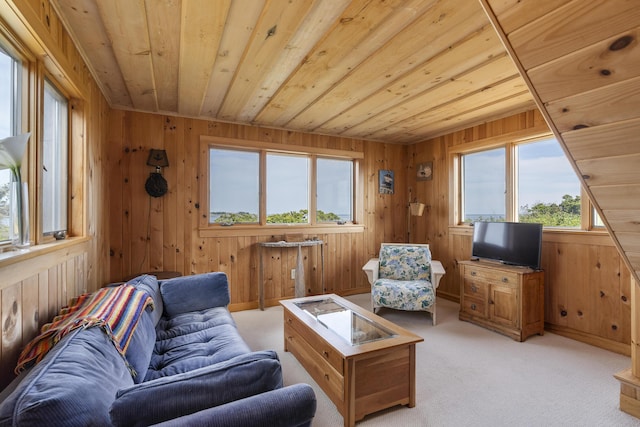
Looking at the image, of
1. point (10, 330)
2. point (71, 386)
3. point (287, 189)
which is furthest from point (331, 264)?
point (71, 386)

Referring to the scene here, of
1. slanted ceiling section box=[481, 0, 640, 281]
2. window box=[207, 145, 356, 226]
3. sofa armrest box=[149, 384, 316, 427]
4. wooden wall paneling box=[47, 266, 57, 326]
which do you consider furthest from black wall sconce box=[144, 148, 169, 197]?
slanted ceiling section box=[481, 0, 640, 281]

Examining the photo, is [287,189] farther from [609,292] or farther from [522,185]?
[609,292]

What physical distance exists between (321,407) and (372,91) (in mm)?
2558

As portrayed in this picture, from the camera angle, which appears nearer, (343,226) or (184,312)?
(184,312)

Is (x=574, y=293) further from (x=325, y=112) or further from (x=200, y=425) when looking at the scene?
(x=200, y=425)

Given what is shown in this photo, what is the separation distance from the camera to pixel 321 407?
188cm

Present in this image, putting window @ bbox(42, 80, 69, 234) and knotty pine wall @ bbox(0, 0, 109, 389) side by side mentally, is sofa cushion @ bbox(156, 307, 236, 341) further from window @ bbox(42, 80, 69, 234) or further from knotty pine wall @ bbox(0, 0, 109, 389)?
window @ bbox(42, 80, 69, 234)

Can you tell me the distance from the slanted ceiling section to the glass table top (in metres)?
1.43

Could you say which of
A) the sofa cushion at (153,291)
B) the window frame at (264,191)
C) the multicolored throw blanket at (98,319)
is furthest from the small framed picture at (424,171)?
the multicolored throw blanket at (98,319)

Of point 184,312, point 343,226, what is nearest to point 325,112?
point 343,226

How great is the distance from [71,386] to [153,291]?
1.51m

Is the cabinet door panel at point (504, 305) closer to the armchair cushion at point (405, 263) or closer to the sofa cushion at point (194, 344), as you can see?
the armchair cushion at point (405, 263)

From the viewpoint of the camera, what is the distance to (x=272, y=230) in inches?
155

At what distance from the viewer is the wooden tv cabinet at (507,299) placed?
2.88 m
